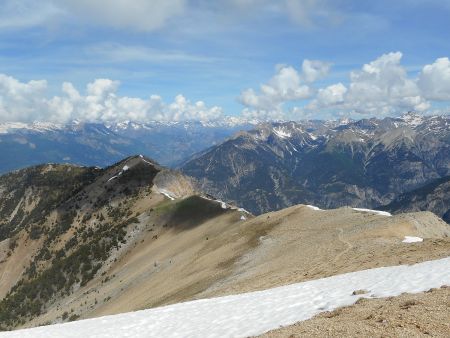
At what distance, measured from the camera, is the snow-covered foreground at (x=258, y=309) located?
2130 centimetres

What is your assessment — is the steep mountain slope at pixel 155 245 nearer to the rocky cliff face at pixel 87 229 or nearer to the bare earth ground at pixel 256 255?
the bare earth ground at pixel 256 255

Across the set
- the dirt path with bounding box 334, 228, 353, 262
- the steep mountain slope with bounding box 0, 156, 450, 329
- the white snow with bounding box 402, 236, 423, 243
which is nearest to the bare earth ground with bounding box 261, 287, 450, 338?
the steep mountain slope with bounding box 0, 156, 450, 329

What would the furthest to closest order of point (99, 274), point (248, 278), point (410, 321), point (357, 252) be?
point (99, 274) < point (248, 278) < point (357, 252) < point (410, 321)

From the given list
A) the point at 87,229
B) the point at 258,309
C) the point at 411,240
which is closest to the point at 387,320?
the point at 258,309

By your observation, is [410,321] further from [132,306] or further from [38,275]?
[38,275]

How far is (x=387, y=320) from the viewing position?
16266mm

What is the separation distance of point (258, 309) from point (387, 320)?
29.0 feet

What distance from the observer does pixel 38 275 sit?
119 meters

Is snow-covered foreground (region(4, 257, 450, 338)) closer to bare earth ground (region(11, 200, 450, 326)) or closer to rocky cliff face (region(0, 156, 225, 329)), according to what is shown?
bare earth ground (region(11, 200, 450, 326))

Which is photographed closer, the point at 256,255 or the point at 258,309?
the point at 258,309

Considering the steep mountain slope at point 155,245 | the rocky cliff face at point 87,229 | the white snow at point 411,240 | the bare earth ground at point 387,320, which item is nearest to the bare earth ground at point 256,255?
the steep mountain slope at point 155,245

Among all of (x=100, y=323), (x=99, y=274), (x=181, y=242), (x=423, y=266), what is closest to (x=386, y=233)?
(x=423, y=266)

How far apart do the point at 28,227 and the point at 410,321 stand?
15051cm

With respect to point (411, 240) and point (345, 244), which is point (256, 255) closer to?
point (345, 244)
